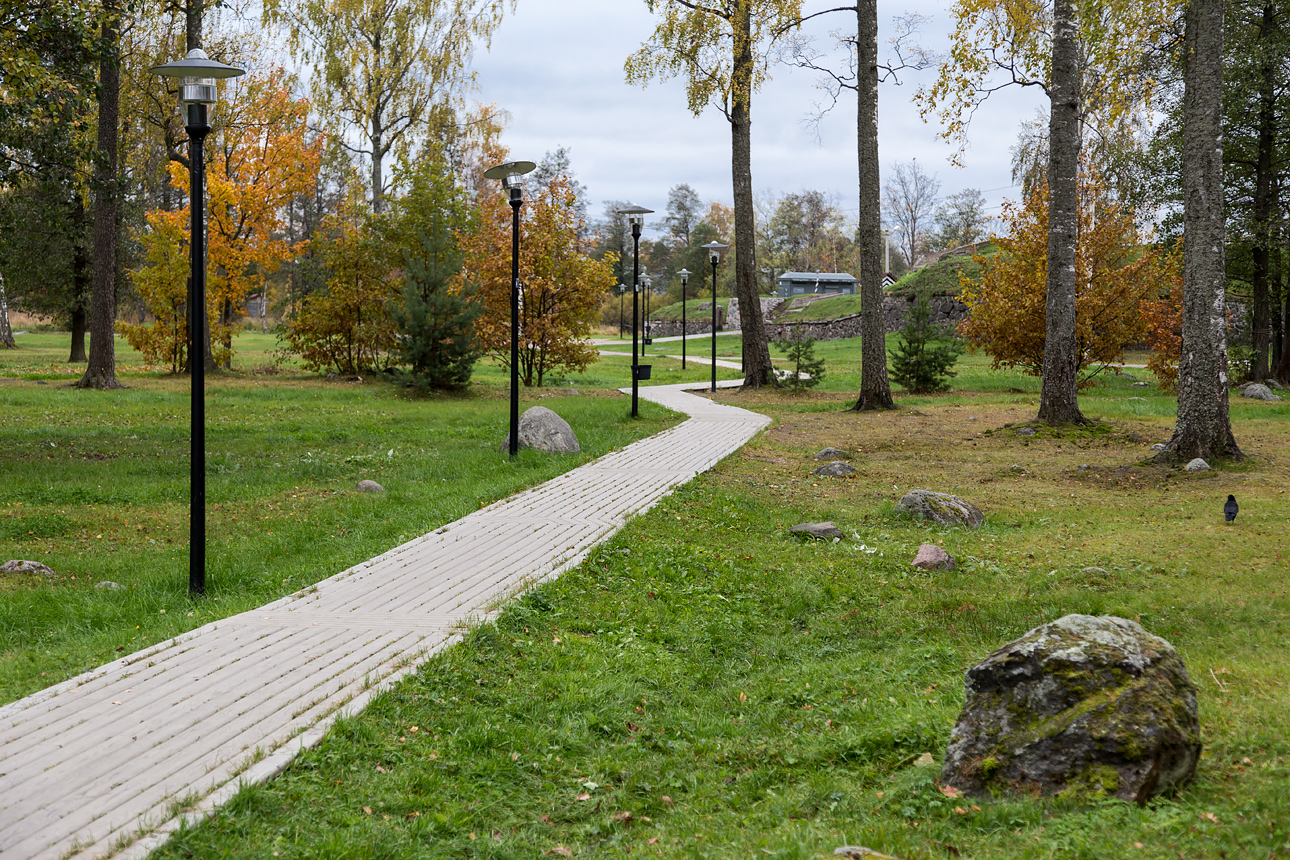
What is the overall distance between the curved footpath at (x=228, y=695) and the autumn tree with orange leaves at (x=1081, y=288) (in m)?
16.5

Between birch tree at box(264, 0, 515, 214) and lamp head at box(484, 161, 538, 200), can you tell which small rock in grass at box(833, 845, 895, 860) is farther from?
birch tree at box(264, 0, 515, 214)

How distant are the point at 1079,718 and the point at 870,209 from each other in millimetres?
Answer: 15936

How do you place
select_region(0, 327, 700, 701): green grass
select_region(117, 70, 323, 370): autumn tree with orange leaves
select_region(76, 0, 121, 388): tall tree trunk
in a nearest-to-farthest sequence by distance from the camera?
select_region(0, 327, 700, 701): green grass
select_region(76, 0, 121, 388): tall tree trunk
select_region(117, 70, 323, 370): autumn tree with orange leaves

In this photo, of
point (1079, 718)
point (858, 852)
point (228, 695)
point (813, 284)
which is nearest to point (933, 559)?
point (1079, 718)

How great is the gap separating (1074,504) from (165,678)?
786 centimetres

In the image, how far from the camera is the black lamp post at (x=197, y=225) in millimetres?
5734

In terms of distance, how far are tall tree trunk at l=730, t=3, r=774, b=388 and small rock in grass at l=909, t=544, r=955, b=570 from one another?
50.9ft

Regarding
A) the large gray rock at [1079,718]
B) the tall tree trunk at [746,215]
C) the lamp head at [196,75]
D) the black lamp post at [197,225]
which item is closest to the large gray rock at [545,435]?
the black lamp post at [197,225]

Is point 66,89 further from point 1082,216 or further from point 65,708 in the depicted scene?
point 1082,216

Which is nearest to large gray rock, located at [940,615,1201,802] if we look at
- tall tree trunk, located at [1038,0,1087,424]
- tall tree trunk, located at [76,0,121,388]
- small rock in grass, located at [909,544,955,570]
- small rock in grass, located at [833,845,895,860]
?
small rock in grass, located at [833,845,895,860]

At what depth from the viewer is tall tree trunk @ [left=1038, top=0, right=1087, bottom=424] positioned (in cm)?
1307

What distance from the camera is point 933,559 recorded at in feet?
22.9

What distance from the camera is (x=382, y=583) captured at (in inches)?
253

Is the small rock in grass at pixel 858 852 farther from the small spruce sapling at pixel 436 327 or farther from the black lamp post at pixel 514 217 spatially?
the small spruce sapling at pixel 436 327
